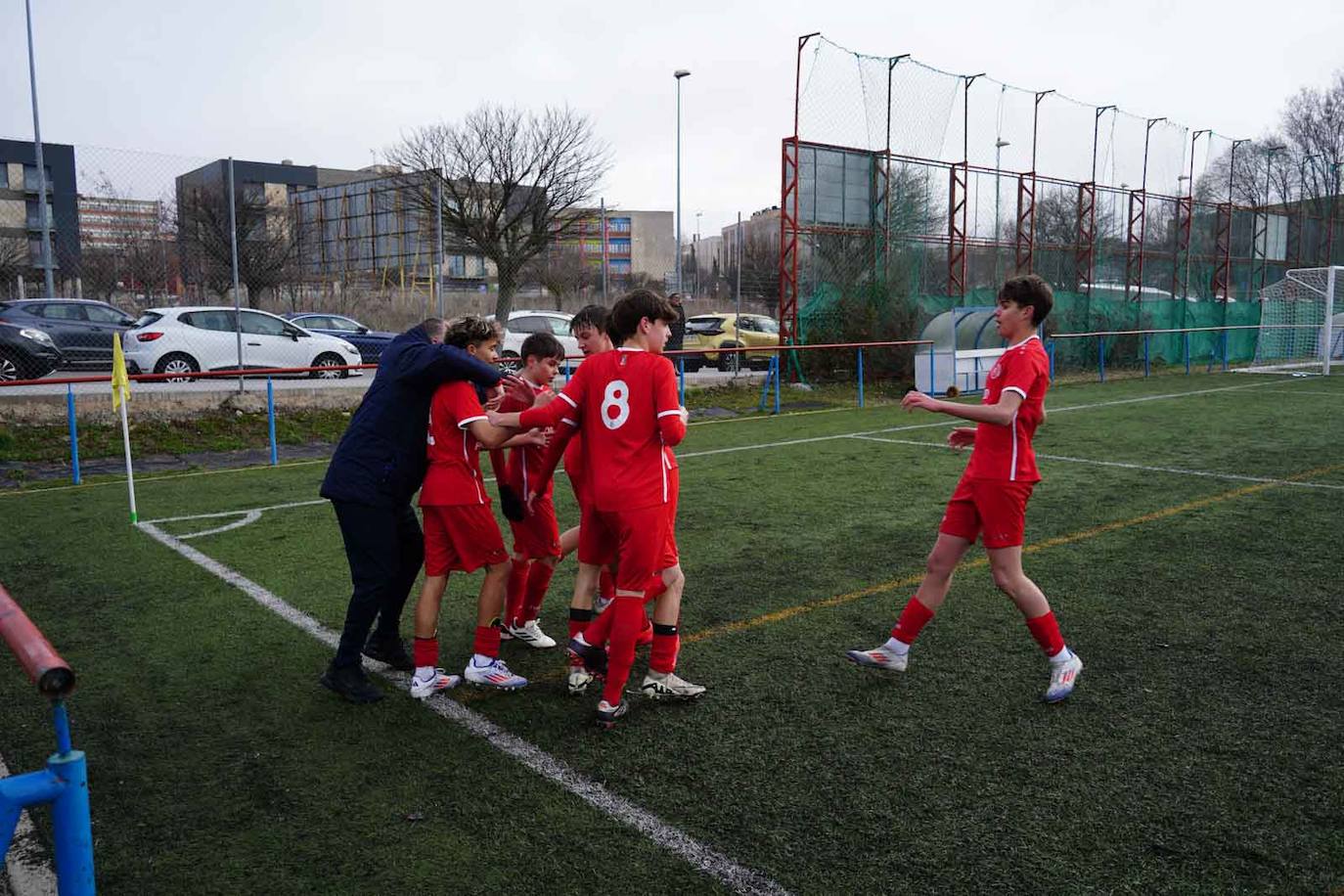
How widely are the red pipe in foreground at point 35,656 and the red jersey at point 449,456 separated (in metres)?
2.39

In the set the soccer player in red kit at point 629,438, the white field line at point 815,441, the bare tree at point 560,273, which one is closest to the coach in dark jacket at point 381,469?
the soccer player in red kit at point 629,438

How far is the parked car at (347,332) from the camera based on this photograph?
20531 millimetres

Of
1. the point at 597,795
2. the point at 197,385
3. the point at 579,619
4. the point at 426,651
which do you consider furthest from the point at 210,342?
the point at 597,795

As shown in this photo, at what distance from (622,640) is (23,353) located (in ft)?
47.5

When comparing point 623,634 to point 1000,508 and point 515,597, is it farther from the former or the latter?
point 1000,508

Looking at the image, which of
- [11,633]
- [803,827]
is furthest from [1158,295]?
[11,633]

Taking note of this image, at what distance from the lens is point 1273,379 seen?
70.5 ft

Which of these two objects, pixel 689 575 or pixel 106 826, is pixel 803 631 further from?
pixel 106 826

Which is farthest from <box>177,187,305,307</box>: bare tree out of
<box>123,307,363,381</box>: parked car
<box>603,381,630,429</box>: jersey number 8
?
<box>603,381,630,429</box>: jersey number 8

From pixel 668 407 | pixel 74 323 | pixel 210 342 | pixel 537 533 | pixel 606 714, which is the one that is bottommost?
pixel 606 714

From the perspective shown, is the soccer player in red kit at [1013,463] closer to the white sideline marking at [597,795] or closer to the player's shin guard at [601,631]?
the player's shin guard at [601,631]

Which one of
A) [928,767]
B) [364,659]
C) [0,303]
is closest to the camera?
[928,767]

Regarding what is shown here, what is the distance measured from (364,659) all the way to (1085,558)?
4.59m

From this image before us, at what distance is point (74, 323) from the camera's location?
16812 millimetres
